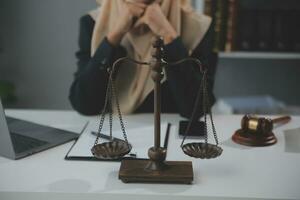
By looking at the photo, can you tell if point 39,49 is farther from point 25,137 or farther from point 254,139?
point 254,139

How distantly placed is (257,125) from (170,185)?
1.21 feet

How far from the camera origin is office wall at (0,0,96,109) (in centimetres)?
227

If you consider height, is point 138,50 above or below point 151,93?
above

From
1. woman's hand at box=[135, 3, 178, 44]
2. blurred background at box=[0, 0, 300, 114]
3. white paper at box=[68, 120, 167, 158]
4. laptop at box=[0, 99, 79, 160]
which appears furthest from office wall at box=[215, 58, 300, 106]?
laptop at box=[0, 99, 79, 160]

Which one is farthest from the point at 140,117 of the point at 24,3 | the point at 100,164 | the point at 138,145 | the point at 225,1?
the point at 24,3

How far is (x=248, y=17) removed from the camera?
2.23 metres

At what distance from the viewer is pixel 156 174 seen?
1004mm

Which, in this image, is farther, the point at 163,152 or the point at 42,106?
the point at 42,106

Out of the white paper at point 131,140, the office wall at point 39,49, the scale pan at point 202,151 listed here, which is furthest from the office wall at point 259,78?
the scale pan at point 202,151

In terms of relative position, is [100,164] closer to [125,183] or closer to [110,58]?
[125,183]

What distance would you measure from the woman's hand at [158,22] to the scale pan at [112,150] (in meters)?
0.56

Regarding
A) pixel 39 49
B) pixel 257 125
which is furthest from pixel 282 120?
pixel 39 49

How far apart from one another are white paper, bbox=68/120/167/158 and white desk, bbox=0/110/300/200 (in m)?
0.04

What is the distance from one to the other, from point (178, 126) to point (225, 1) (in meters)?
0.99
